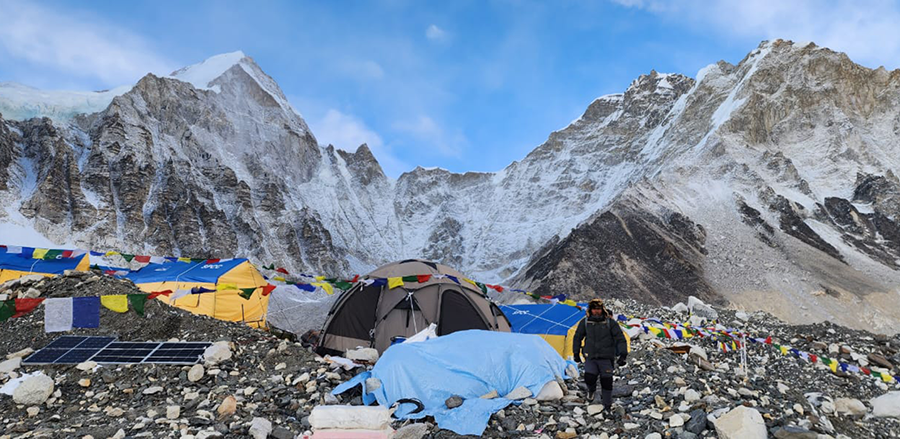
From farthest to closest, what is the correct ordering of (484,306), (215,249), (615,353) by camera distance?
(215,249) < (484,306) < (615,353)

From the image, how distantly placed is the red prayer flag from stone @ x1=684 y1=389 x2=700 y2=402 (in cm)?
1114

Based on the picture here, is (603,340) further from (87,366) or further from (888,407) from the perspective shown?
(87,366)

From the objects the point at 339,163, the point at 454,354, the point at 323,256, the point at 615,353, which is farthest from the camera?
the point at 339,163

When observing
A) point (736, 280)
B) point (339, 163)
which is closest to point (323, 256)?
point (339, 163)

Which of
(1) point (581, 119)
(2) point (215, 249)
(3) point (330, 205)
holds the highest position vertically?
(1) point (581, 119)

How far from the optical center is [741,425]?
4.62 meters

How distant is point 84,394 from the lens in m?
6.80

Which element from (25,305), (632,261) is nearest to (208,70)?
(632,261)

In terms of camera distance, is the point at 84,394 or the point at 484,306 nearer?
the point at 84,394

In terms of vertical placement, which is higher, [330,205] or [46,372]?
[330,205]

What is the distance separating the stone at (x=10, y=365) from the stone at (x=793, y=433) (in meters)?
10.2

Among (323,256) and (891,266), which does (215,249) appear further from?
(891,266)

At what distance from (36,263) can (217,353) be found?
45.2ft

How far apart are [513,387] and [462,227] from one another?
332 ft
